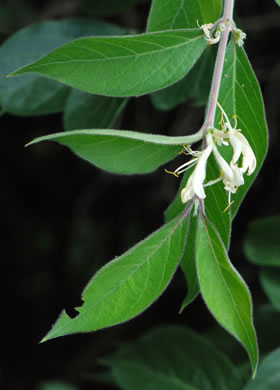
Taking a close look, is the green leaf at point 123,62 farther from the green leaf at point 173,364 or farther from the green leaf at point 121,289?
the green leaf at point 173,364

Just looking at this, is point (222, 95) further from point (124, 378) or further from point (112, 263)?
point (124, 378)

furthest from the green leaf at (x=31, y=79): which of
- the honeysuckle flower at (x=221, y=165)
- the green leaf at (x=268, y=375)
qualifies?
the green leaf at (x=268, y=375)

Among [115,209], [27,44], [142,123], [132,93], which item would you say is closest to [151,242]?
[132,93]

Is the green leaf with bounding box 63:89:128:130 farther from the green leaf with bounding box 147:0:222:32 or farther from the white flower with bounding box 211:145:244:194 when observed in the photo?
the white flower with bounding box 211:145:244:194

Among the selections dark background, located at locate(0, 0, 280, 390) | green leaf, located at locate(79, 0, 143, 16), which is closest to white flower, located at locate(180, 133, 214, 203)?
green leaf, located at locate(79, 0, 143, 16)

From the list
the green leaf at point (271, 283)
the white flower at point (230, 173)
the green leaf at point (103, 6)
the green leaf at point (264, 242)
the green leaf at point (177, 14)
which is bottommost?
the green leaf at point (271, 283)
